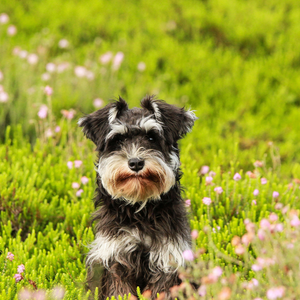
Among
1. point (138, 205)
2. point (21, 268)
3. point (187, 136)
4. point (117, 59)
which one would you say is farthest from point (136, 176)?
point (117, 59)

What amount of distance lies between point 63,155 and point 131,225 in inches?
113

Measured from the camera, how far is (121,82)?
900cm

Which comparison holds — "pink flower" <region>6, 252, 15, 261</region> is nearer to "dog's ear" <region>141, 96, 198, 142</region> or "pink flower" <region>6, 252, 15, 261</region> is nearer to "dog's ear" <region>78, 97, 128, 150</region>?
"dog's ear" <region>78, 97, 128, 150</region>

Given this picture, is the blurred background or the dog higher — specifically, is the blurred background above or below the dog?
below

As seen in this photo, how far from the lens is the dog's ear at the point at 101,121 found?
141 inches

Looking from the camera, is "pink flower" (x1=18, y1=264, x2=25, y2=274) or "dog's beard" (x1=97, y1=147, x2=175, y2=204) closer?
"dog's beard" (x1=97, y1=147, x2=175, y2=204)

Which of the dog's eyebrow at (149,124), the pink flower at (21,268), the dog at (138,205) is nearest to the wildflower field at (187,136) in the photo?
the pink flower at (21,268)

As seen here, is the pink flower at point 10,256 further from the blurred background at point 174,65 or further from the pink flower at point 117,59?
the pink flower at point 117,59

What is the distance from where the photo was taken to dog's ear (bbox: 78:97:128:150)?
359cm

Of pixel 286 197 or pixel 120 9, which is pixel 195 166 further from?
pixel 120 9

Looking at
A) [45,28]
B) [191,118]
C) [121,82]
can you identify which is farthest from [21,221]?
[45,28]

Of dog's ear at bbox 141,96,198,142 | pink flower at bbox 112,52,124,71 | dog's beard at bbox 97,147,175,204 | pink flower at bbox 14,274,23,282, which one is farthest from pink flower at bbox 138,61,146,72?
pink flower at bbox 14,274,23,282

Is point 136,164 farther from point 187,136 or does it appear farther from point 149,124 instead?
point 187,136

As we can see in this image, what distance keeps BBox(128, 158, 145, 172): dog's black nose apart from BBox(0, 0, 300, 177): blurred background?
9.64 feet
